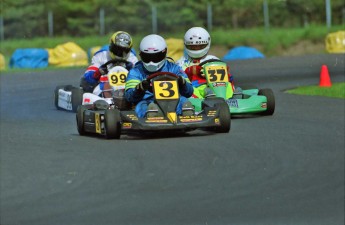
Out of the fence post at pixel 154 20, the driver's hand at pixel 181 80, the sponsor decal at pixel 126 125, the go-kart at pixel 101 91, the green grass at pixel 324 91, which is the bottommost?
the green grass at pixel 324 91

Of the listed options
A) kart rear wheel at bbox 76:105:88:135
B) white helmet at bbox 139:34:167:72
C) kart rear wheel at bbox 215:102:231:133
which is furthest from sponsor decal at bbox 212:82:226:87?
kart rear wheel at bbox 76:105:88:135

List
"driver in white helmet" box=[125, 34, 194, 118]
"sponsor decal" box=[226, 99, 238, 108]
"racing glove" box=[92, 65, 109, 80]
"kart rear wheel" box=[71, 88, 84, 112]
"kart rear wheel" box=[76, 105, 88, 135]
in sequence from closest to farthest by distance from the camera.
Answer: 1. "driver in white helmet" box=[125, 34, 194, 118]
2. "kart rear wheel" box=[76, 105, 88, 135]
3. "sponsor decal" box=[226, 99, 238, 108]
4. "racing glove" box=[92, 65, 109, 80]
5. "kart rear wheel" box=[71, 88, 84, 112]

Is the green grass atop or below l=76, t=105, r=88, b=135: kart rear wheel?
below

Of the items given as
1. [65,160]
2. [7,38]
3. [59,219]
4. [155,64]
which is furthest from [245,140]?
[7,38]

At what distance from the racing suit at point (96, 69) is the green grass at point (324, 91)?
11.3 ft

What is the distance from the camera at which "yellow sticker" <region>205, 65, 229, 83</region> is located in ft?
43.7

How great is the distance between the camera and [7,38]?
117ft

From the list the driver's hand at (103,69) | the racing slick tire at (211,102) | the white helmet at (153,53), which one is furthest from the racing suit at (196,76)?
the white helmet at (153,53)

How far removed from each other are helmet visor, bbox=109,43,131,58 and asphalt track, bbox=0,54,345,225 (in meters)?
1.11

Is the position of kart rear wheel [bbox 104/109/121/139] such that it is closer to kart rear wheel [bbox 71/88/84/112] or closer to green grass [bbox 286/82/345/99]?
kart rear wheel [bbox 71/88/84/112]

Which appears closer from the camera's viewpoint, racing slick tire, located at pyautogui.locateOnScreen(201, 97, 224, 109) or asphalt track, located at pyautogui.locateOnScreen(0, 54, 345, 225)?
asphalt track, located at pyautogui.locateOnScreen(0, 54, 345, 225)

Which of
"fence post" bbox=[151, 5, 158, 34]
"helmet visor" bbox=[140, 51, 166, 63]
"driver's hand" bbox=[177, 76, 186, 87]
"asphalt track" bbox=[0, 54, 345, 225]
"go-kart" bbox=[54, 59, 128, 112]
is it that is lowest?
"asphalt track" bbox=[0, 54, 345, 225]

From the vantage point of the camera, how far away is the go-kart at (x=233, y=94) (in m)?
13.1

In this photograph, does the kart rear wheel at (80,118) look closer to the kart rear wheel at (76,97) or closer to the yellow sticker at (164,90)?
the yellow sticker at (164,90)
